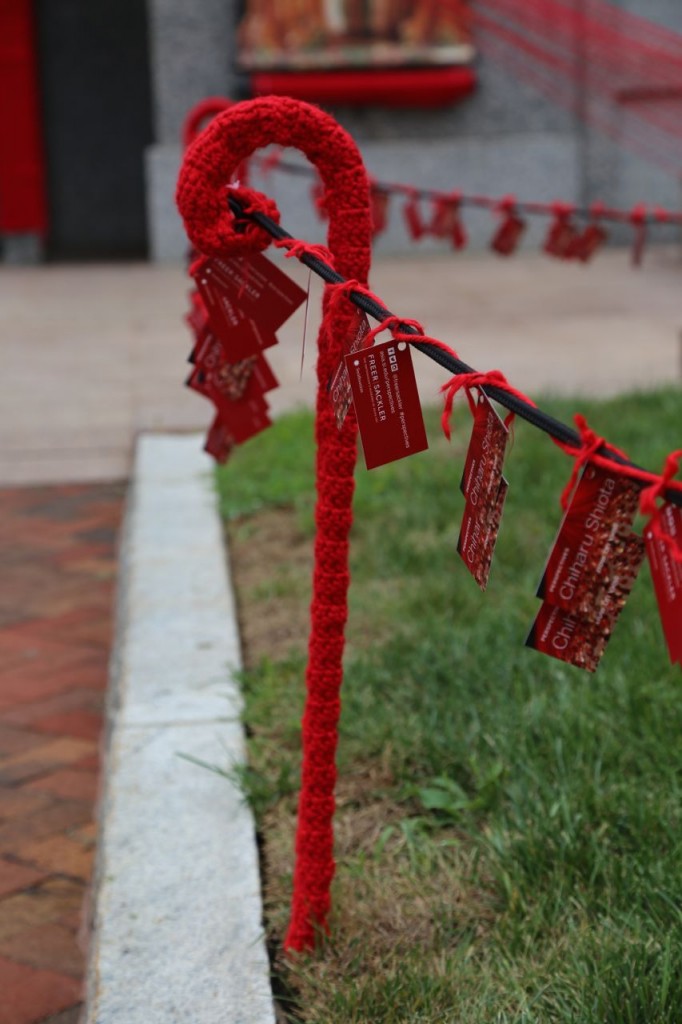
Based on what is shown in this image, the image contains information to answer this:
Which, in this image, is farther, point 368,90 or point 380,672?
point 368,90

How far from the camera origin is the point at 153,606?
10.9ft

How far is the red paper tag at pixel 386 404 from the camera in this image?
56.9 inches

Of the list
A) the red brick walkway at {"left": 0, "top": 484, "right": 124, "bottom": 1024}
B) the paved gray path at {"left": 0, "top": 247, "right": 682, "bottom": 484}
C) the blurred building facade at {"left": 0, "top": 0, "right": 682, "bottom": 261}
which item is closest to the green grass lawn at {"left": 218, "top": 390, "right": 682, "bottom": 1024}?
the red brick walkway at {"left": 0, "top": 484, "right": 124, "bottom": 1024}

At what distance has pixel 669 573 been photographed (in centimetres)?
121

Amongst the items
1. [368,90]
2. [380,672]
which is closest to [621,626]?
[380,672]

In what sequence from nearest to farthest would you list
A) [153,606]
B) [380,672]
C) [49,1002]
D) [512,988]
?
[512,988] < [49,1002] < [380,672] < [153,606]

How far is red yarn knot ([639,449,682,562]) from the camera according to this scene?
3.81 ft

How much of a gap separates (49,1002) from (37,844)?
1.61ft

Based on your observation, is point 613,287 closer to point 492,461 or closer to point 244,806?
point 244,806

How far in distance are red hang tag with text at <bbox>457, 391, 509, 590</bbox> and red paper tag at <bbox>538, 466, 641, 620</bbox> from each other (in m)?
0.07

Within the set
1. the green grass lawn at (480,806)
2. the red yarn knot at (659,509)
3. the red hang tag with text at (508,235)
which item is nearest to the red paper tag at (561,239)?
the red hang tag with text at (508,235)

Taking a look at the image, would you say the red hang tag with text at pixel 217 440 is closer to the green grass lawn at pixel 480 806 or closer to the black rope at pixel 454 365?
the black rope at pixel 454 365

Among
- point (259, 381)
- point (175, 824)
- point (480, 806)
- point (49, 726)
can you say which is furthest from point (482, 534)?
point (49, 726)

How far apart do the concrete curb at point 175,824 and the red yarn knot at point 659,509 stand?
0.94 meters
